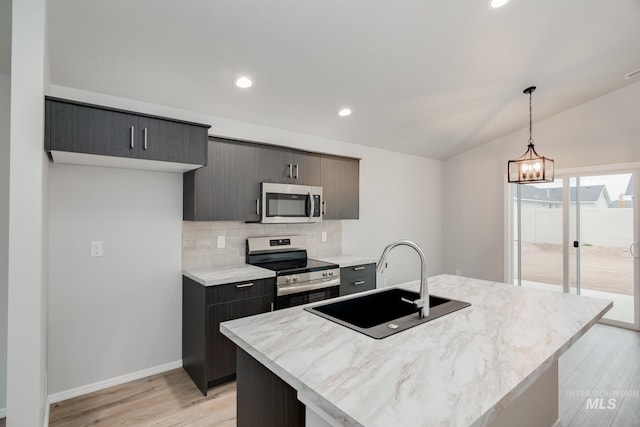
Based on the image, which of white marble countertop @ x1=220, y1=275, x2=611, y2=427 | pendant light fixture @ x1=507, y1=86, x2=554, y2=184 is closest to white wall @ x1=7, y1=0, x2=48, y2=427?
white marble countertop @ x1=220, y1=275, x2=611, y2=427

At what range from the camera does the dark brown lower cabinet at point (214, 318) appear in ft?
8.38

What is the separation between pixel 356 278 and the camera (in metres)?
3.58

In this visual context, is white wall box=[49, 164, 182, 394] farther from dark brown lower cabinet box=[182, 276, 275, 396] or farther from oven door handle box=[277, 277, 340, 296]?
oven door handle box=[277, 277, 340, 296]

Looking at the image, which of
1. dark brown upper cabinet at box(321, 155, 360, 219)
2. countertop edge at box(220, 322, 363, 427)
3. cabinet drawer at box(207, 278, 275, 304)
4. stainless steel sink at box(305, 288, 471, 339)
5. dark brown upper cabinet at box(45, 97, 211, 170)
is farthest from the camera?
dark brown upper cabinet at box(321, 155, 360, 219)

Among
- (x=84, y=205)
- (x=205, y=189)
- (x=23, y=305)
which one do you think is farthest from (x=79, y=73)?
(x=23, y=305)

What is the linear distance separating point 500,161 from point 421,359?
4.81 meters

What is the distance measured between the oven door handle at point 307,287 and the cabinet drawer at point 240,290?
0.29ft

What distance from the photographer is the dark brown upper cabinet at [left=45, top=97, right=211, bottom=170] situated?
1.99m

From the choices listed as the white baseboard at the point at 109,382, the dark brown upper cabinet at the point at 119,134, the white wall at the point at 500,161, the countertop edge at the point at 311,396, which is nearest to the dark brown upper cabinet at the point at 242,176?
the dark brown upper cabinet at the point at 119,134

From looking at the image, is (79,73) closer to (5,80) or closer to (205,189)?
(5,80)

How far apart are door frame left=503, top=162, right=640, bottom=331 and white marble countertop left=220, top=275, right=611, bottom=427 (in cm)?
326

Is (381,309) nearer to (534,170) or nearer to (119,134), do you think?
(119,134)

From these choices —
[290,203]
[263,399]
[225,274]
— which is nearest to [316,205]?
[290,203]

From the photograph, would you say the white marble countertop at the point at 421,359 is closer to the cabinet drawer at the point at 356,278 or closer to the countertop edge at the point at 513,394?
the countertop edge at the point at 513,394
